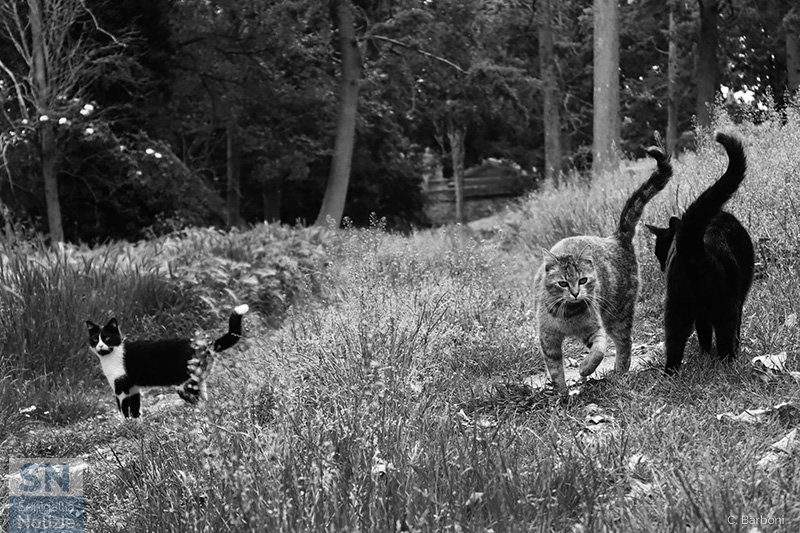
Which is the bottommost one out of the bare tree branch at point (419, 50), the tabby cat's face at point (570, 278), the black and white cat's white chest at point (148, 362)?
the black and white cat's white chest at point (148, 362)

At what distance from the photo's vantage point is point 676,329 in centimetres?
449

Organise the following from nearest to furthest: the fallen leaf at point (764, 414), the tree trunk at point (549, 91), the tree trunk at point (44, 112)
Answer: the fallen leaf at point (764, 414), the tree trunk at point (44, 112), the tree trunk at point (549, 91)

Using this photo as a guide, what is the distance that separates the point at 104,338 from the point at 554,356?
11.4 feet

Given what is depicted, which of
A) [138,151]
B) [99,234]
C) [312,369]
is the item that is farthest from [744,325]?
[99,234]

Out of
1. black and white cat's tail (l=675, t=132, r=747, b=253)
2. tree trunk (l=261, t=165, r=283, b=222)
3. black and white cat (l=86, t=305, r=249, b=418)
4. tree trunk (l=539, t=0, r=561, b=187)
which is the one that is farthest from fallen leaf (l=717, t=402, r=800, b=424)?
tree trunk (l=261, t=165, r=283, b=222)

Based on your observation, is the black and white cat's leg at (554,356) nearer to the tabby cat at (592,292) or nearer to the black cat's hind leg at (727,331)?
the tabby cat at (592,292)

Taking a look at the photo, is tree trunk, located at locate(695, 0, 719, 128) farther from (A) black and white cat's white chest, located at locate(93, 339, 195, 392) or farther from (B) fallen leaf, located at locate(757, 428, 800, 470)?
(B) fallen leaf, located at locate(757, 428, 800, 470)

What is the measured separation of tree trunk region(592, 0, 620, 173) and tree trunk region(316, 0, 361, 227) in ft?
23.8

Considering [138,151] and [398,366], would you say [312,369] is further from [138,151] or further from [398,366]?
[138,151]

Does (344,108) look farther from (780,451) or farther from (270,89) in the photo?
(780,451)

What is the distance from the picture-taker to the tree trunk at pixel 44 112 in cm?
1336

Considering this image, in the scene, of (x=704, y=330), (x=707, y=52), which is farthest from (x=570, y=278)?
(x=707, y=52)

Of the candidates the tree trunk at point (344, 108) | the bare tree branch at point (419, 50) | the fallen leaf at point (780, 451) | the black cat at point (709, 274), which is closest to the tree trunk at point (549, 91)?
the bare tree branch at point (419, 50)

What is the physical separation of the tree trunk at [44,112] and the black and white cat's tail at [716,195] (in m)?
10.8
